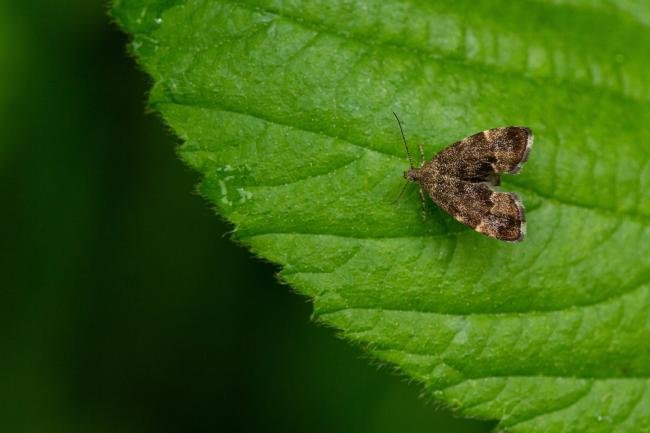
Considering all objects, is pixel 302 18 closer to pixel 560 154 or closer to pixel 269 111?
pixel 269 111

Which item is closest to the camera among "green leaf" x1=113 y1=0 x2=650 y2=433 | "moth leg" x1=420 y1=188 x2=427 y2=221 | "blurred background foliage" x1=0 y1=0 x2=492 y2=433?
"green leaf" x1=113 y1=0 x2=650 y2=433

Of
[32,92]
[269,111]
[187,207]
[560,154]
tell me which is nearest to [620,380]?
[560,154]

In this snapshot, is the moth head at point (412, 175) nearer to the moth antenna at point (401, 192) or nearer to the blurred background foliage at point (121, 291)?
the moth antenna at point (401, 192)

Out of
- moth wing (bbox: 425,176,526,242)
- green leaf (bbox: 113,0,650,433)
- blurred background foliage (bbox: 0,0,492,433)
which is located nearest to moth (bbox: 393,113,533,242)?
moth wing (bbox: 425,176,526,242)

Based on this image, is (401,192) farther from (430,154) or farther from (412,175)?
(430,154)

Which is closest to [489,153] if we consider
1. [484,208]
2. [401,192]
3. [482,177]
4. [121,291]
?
[482,177]

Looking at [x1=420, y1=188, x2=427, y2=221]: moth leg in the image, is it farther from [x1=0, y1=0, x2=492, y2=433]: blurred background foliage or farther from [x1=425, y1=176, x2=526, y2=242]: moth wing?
[x1=0, y1=0, x2=492, y2=433]: blurred background foliage

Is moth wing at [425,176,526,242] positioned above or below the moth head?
below
